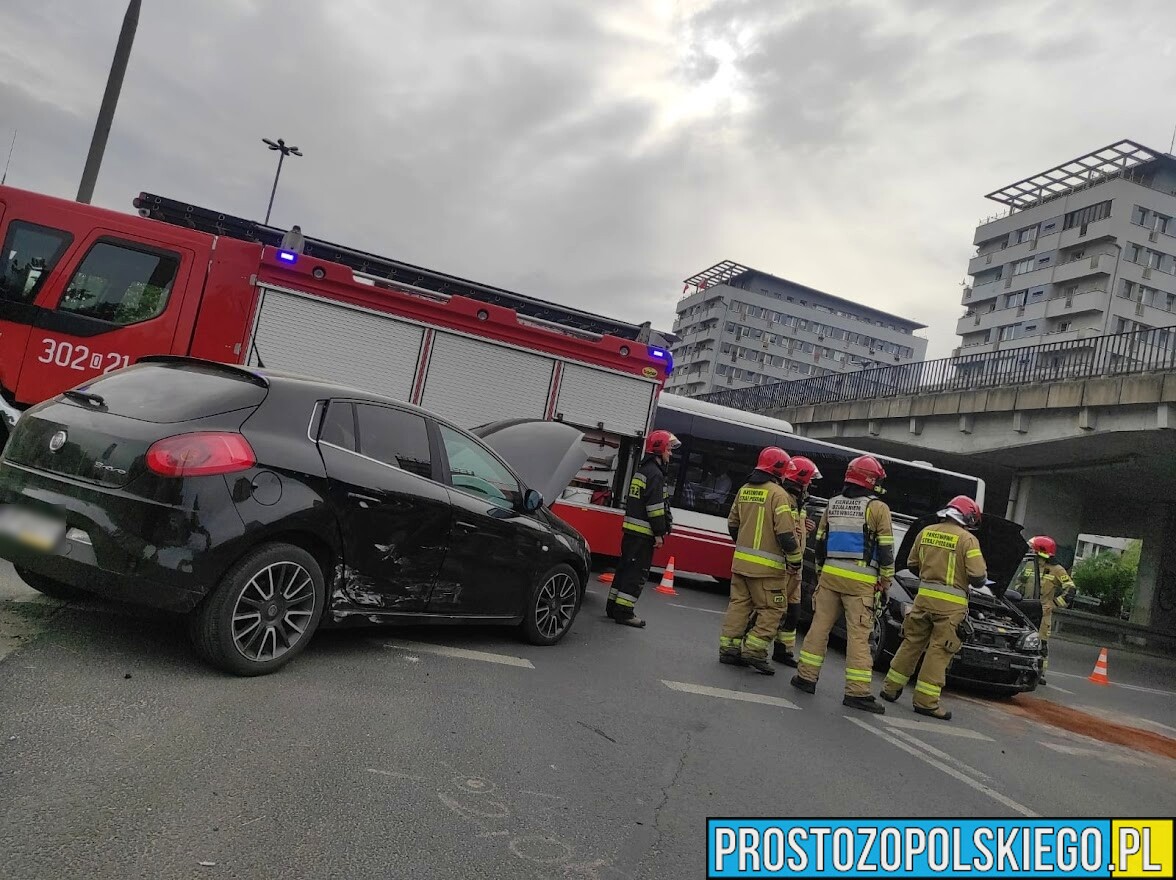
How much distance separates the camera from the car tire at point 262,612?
166 inches

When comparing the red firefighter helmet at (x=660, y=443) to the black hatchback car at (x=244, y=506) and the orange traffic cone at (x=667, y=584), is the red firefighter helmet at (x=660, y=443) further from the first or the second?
the orange traffic cone at (x=667, y=584)

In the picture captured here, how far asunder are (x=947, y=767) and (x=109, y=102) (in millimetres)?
13993

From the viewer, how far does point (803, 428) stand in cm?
3231

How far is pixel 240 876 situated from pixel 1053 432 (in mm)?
21965

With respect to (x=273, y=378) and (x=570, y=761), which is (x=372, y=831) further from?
(x=273, y=378)

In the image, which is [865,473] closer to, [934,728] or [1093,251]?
[934,728]

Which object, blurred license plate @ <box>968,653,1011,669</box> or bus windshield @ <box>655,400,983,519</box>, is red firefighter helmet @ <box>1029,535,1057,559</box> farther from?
blurred license plate @ <box>968,653,1011,669</box>

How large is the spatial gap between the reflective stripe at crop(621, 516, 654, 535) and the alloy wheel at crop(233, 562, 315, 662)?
13.4ft

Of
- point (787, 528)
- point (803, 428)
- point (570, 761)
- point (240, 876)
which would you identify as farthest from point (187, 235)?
point (803, 428)

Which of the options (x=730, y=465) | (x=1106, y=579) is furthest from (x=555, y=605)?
(x=1106, y=579)

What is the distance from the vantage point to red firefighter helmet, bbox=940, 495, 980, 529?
298 inches

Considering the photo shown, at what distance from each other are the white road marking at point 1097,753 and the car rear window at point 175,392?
6.49 meters

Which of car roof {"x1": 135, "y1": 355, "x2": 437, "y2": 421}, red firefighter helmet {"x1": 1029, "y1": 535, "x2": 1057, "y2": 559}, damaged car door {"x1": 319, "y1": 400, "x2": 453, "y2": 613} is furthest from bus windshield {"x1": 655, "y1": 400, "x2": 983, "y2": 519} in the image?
car roof {"x1": 135, "y1": 355, "x2": 437, "y2": 421}

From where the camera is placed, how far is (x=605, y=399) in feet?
35.0
